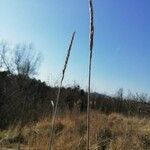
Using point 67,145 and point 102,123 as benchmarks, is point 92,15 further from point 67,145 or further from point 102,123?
point 102,123

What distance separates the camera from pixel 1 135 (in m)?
10.9

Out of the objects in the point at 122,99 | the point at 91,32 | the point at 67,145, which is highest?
the point at 122,99

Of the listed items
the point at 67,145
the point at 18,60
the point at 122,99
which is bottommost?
the point at 67,145

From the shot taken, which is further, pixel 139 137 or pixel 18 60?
pixel 18 60

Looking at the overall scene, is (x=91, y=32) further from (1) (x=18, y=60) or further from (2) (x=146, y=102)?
(1) (x=18, y=60)

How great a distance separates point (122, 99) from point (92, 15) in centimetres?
2052

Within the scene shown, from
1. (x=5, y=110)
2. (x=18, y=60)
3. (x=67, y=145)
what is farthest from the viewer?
(x=18, y=60)

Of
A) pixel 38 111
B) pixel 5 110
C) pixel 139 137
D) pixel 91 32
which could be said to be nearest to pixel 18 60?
pixel 5 110

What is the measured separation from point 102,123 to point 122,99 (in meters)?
12.4

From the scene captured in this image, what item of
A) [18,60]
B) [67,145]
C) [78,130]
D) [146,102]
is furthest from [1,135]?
[18,60]

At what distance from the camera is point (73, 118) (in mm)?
12414

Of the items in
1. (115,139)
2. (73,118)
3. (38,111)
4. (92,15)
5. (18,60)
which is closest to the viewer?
(92,15)

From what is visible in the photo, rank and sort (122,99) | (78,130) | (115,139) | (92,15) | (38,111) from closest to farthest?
1. (92,15)
2. (115,139)
3. (78,130)
4. (38,111)
5. (122,99)

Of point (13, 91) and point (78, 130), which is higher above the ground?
point (13, 91)
